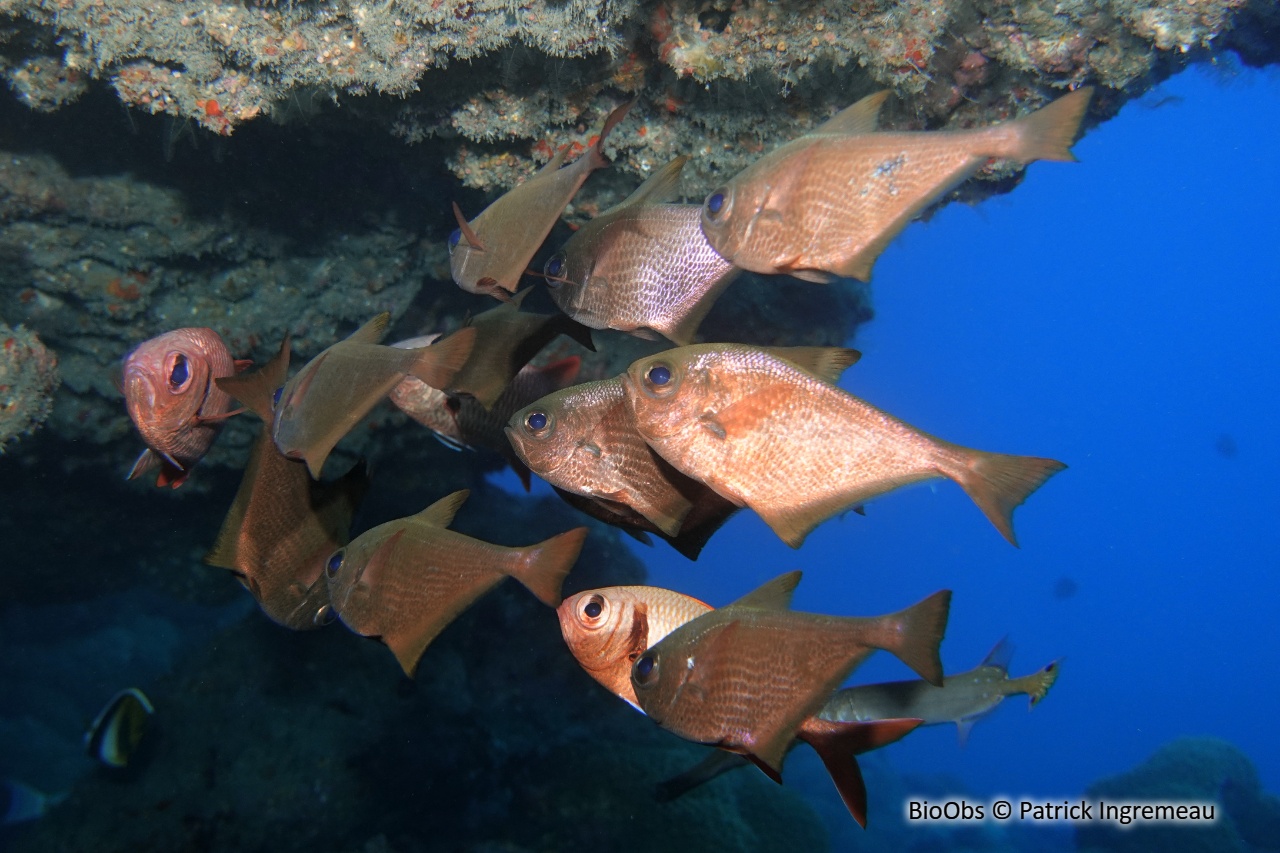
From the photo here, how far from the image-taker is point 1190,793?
1786 cm

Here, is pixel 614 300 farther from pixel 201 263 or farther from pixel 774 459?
pixel 201 263

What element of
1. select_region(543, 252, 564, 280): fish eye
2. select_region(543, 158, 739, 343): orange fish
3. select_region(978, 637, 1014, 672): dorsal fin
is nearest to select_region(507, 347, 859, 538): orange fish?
select_region(543, 158, 739, 343): orange fish

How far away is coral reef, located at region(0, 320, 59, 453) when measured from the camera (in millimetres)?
3672

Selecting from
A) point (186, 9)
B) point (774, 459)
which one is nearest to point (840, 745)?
point (774, 459)

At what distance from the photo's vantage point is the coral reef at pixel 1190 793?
17.6 metres

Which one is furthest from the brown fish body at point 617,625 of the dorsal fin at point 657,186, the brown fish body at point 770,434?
the dorsal fin at point 657,186

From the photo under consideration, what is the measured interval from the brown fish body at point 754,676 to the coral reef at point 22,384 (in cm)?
421

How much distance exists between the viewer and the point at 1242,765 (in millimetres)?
18844

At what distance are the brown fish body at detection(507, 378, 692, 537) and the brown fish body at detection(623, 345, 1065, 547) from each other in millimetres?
236

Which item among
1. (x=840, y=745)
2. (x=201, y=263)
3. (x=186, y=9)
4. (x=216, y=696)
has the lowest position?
(x=216, y=696)

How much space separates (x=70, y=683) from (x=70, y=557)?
195 inches

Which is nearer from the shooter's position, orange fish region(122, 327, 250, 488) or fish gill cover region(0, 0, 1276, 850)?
orange fish region(122, 327, 250, 488)

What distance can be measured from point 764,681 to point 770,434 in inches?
32.2

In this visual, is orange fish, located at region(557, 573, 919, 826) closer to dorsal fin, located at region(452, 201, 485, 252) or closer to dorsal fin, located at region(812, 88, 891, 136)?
dorsal fin, located at region(452, 201, 485, 252)
